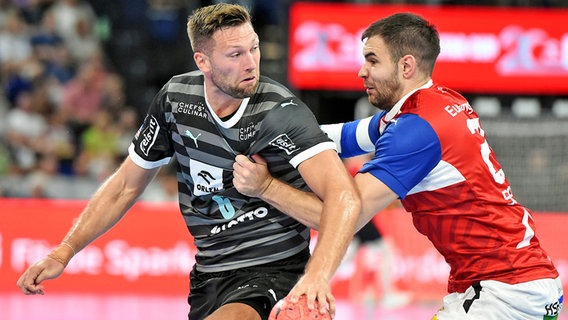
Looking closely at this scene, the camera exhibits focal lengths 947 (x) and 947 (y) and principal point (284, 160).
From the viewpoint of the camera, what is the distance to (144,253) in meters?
11.6

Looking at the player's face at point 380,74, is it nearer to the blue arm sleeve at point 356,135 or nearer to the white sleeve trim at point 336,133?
the blue arm sleeve at point 356,135

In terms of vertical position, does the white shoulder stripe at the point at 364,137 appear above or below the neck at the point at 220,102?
below

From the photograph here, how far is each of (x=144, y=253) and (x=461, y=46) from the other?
19.1 feet

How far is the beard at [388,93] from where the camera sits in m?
4.77

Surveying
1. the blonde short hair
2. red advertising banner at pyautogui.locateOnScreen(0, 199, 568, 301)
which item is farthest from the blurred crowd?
the blonde short hair

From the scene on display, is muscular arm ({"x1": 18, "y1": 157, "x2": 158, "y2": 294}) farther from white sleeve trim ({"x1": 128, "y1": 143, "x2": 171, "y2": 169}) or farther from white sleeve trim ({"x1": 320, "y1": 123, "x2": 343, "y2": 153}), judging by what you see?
white sleeve trim ({"x1": 320, "y1": 123, "x2": 343, "y2": 153})

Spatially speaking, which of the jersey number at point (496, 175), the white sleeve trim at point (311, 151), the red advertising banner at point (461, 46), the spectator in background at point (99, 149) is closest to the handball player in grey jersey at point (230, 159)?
the white sleeve trim at point (311, 151)

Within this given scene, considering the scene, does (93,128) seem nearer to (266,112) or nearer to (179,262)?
(179,262)

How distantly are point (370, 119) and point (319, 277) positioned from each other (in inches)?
59.3

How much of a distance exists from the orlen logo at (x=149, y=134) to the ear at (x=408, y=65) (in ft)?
4.55

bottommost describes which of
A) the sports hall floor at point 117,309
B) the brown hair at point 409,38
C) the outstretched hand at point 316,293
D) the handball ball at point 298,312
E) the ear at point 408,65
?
the sports hall floor at point 117,309

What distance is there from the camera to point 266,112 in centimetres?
479

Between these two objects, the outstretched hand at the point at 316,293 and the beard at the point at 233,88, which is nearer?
the outstretched hand at the point at 316,293

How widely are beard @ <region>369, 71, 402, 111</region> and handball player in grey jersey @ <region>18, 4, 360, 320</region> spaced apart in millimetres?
356
